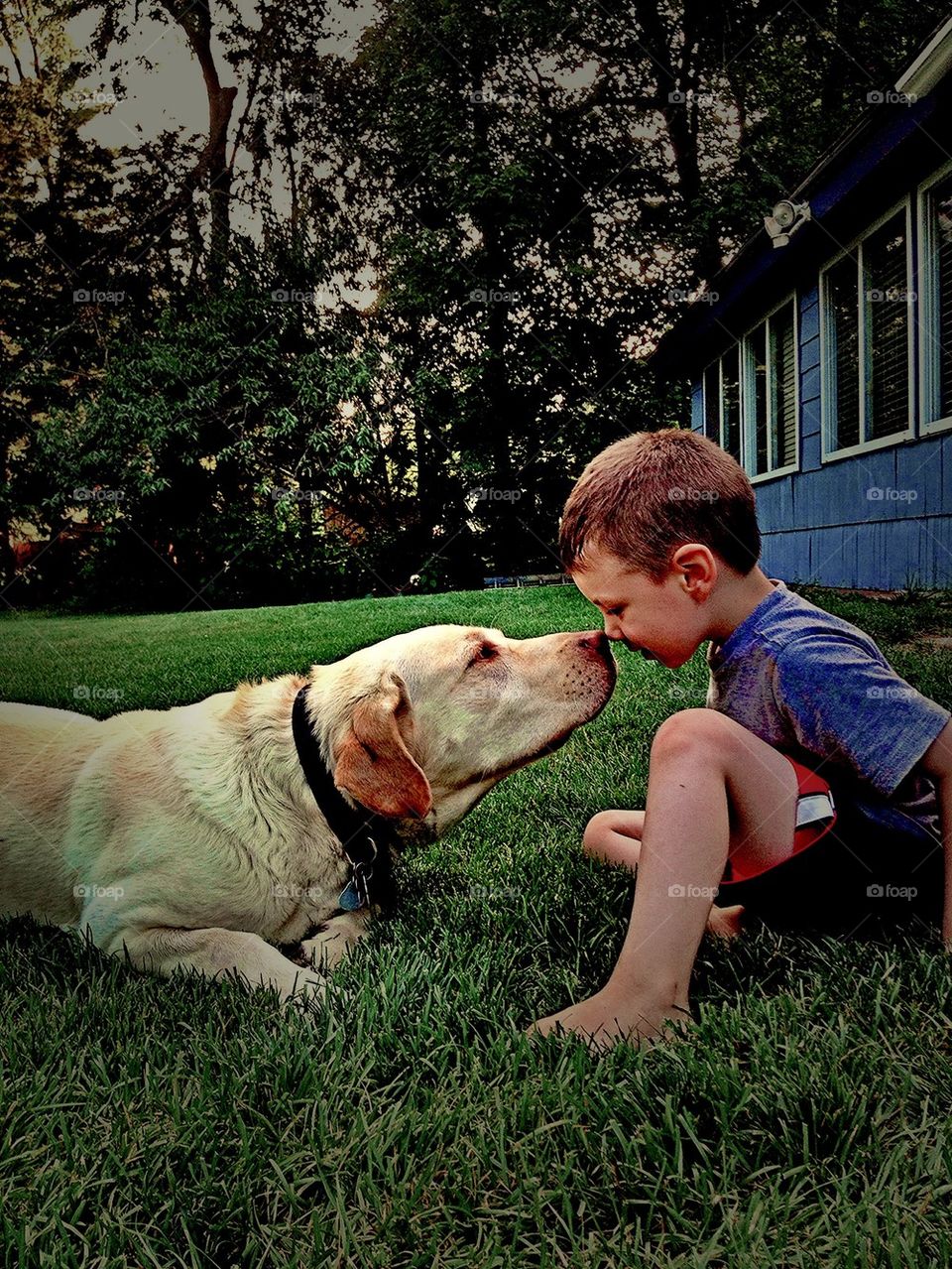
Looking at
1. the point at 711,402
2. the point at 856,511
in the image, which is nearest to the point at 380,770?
the point at 856,511

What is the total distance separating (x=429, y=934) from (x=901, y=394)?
5268 mm

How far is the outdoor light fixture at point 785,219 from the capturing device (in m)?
5.62

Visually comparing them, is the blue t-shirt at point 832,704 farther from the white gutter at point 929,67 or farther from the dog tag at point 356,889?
the white gutter at point 929,67

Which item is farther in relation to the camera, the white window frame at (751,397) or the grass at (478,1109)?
the white window frame at (751,397)

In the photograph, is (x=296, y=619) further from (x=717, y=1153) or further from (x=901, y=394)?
(x=901, y=394)

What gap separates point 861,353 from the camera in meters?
5.81

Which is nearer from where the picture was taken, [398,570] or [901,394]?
[398,570]

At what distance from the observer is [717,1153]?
1.00 meters

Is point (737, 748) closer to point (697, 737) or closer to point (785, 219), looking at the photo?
point (697, 737)

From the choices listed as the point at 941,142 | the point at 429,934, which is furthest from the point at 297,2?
the point at 941,142

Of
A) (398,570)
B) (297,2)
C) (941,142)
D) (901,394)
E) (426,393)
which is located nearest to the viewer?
(297,2)

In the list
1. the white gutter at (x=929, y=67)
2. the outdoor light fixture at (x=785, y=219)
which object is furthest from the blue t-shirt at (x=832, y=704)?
the outdoor light fixture at (x=785, y=219)

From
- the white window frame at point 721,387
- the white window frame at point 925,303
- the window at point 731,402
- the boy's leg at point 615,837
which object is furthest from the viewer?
the window at point 731,402

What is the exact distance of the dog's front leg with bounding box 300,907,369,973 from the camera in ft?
5.18
